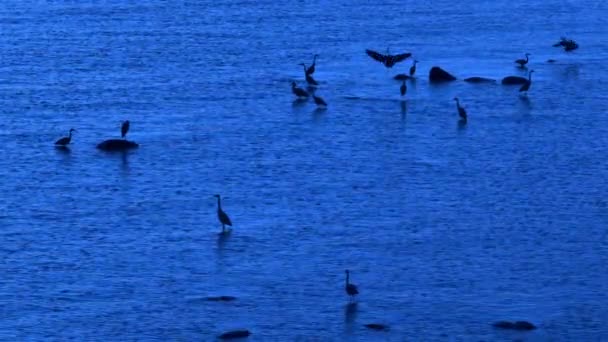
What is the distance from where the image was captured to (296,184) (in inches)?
2101

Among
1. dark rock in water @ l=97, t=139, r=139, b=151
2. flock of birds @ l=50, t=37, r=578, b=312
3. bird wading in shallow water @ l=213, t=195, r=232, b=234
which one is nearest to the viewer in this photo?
bird wading in shallow water @ l=213, t=195, r=232, b=234

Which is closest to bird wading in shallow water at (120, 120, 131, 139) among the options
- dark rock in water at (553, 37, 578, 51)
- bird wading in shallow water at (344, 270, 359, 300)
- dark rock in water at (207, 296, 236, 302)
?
dark rock in water at (207, 296, 236, 302)

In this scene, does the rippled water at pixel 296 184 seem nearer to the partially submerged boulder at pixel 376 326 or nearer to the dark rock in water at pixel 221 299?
the partially submerged boulder at pixel 376 326

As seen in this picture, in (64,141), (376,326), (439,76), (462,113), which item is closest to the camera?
(376,326)

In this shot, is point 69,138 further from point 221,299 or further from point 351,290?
point 351,290

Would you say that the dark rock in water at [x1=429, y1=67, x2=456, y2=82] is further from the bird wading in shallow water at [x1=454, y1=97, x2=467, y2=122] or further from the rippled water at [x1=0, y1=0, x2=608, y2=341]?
the bird wading in shallow water at [x1=454, y1=97, x2=467, y2=122]

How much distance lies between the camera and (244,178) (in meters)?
54.2

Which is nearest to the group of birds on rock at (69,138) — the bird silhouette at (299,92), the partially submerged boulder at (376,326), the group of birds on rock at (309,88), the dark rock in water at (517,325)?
the group of birds on rock at (309,88)

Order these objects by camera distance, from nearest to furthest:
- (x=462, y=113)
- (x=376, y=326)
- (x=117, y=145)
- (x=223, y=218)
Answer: (x=376, y=326) → (x=223, y=218) → (x=117, y=145) → (x=462, y=113)

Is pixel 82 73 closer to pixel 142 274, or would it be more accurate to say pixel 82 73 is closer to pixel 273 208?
pixel 273 208

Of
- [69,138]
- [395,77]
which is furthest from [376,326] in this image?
[395,77]

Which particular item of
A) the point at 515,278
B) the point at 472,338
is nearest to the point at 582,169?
the point at 515,278

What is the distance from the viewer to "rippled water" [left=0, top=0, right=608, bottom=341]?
41219mm

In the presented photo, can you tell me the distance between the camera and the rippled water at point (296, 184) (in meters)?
41.2
